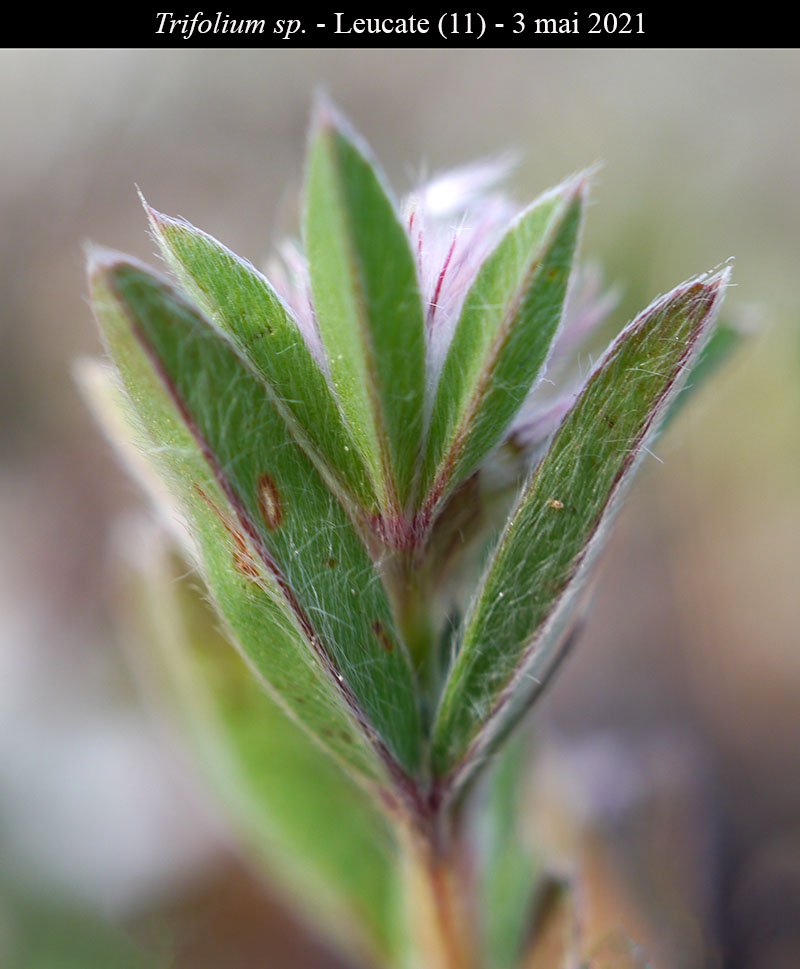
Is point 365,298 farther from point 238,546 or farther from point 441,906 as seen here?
point 441,906

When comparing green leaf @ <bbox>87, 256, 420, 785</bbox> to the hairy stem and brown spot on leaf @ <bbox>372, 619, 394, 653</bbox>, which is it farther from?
the hairy stem

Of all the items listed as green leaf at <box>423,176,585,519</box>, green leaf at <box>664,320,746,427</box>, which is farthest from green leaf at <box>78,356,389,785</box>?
green leaf at <box>664,320,746,427</box>
